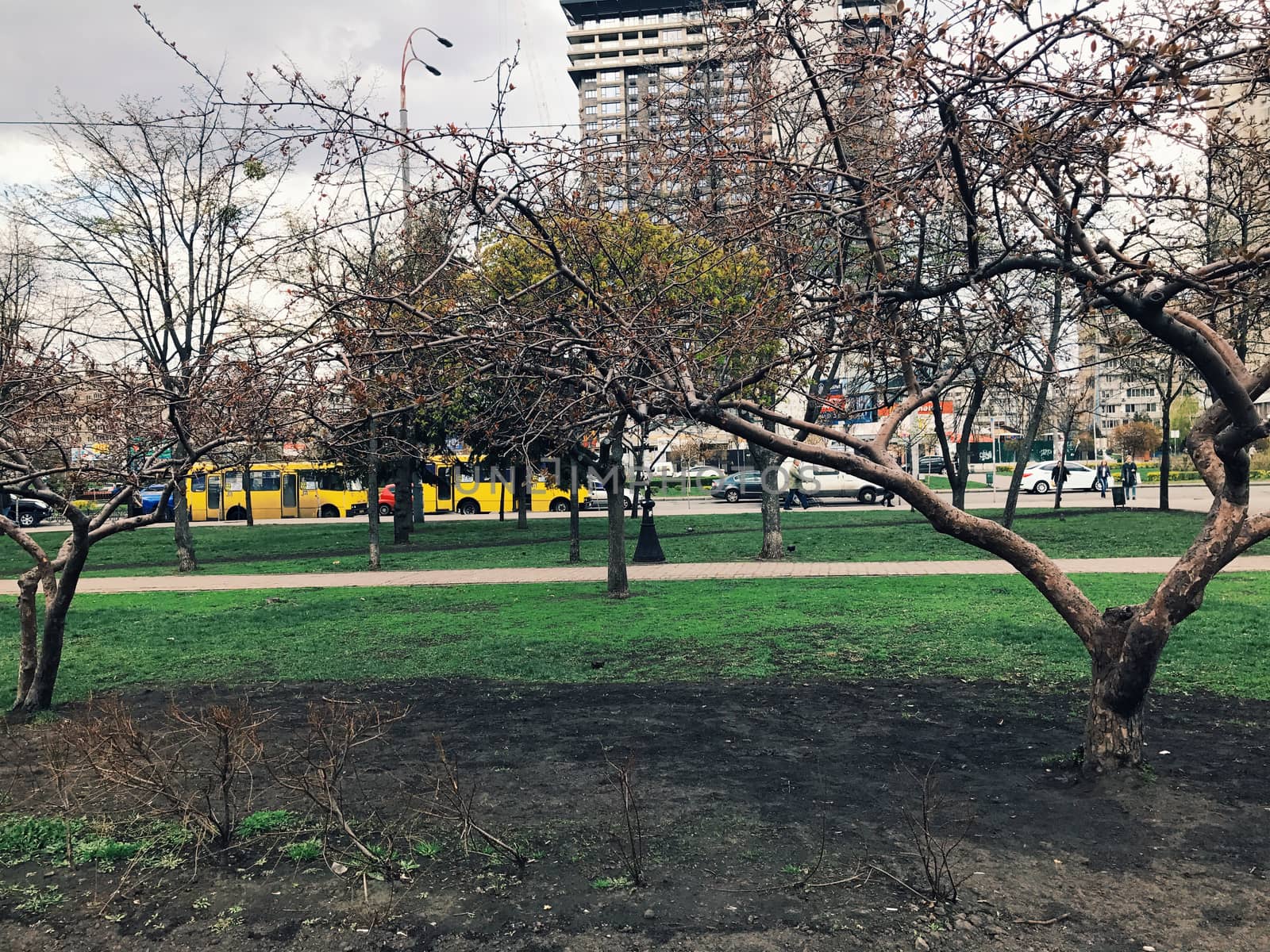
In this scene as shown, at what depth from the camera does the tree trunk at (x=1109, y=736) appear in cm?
564

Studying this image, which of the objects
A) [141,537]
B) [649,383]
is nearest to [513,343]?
[649,383]

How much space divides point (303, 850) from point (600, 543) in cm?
2030

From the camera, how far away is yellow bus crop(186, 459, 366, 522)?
42.4 metres

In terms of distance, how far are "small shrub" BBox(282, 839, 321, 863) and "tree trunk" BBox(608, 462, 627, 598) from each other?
9.58 metres

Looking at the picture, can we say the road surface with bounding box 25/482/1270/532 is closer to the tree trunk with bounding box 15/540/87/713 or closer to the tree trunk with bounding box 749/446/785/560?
the tree trunk with bounding box 749/446/785/560

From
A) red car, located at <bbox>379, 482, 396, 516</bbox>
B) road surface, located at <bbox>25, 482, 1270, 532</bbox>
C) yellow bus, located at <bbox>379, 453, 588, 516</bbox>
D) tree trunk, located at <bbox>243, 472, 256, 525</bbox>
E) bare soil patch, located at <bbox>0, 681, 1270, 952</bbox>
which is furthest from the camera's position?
yellow bus, located at <bbox>379, 453, 588, 516</bbox>

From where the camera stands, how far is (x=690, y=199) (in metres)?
6.73

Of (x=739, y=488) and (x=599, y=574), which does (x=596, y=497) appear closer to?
(x=739, y=488)

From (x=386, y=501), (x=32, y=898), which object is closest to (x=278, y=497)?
(x=386, y=501)

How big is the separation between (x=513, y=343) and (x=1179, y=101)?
3407 mm

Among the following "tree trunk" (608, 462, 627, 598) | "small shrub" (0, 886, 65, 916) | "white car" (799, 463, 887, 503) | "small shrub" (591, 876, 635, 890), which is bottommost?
"small shrub" (0, 886, 65, 916)

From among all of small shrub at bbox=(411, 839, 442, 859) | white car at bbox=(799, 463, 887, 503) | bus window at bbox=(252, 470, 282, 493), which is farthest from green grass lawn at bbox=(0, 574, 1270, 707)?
bus window at bbox=(252, 470, 282, 493)

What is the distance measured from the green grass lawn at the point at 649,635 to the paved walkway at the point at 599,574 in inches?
42.4

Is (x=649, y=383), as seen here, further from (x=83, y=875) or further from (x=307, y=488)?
(x=307, y=488)
